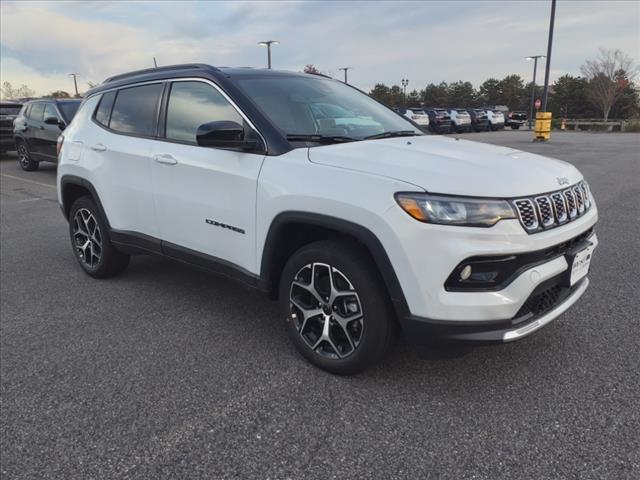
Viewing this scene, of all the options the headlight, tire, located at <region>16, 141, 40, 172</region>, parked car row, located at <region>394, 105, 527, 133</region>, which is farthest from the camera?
parked car row, located at <region>394, 105, 527, 133</region>

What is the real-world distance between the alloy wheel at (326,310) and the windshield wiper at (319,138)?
2.54 feet

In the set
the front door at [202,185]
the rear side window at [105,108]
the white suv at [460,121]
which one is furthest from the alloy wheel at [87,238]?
the white suv at [460,121]

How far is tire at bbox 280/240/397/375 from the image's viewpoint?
2727mm

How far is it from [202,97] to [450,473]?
2.72m

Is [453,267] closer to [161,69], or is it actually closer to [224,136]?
Result: [224,136]

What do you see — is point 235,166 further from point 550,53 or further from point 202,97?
point 550,53

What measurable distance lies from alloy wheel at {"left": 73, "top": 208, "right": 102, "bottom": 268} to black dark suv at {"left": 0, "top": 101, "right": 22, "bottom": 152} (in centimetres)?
1258

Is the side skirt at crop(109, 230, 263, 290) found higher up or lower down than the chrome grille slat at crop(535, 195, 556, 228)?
lower down

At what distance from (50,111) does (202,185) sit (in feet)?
32.8

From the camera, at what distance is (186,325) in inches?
149

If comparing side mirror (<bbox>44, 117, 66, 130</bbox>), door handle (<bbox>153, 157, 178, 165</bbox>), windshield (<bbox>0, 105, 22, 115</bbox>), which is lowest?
door handle (<bbox>153, 157, 178, 165</bbox>)

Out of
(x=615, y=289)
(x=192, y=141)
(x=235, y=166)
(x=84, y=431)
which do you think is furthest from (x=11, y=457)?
(x=615, y=289)

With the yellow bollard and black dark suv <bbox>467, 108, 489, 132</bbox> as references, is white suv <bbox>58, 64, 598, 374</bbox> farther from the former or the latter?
black dark suv <bbox>467, 108, 489, 132</bbox>

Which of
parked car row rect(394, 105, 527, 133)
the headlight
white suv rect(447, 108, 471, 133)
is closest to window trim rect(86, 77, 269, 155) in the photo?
the headlight
